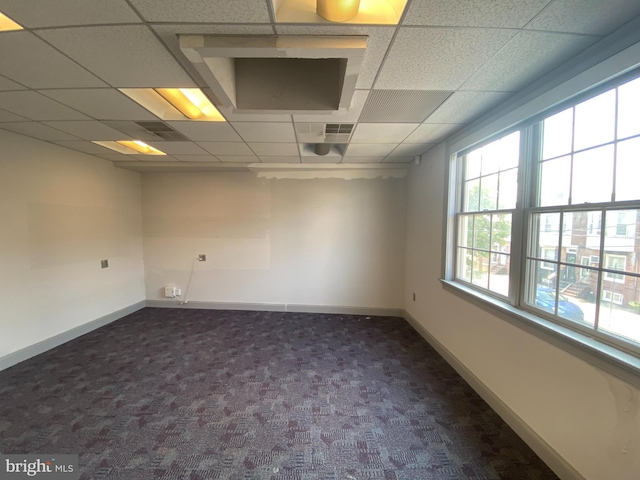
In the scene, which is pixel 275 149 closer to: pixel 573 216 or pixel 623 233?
pixel 573 216

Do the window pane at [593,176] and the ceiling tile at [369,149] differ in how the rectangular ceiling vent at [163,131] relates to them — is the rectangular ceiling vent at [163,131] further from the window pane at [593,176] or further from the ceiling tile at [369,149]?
the window pane at [593,176]

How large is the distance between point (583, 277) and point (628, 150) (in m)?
0.73

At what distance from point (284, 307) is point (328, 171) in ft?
8.26

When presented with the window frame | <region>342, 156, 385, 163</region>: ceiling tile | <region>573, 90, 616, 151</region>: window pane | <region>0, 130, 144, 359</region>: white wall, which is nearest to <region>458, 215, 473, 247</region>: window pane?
the window frame

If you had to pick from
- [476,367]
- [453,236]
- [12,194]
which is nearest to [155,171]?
[12,194]

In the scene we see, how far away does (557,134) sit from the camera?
5.44 feet

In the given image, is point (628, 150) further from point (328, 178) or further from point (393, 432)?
point (328, 178)

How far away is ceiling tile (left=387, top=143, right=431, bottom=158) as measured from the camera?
9.94 feet

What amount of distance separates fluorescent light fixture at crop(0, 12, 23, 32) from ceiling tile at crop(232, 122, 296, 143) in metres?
1.34

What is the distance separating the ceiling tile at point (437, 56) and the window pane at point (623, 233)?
1123 millimetres

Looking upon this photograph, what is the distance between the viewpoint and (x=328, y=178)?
4.12 meters

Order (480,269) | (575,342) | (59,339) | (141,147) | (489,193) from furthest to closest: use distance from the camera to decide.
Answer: (141,147) < (59,339) < (480,269) < (489,193) < (575,342)

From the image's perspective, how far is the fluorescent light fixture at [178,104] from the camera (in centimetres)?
205

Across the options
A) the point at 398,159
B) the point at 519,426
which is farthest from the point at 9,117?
the point at 519,426
